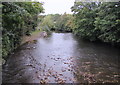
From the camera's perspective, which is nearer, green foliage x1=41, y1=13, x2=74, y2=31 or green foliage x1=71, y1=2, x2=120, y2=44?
green foliage x1=71, y1=2, x2=120, y2=44

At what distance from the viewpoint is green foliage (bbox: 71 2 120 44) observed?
907cm

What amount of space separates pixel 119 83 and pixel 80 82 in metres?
1.60

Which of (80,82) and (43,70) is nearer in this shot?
(80,82)

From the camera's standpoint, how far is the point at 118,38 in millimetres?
9289

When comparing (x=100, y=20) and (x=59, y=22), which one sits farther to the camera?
(x=59, y=22)

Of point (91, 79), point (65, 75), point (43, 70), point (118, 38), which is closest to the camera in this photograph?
point (91, 79)

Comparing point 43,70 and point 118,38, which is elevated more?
point 118,38

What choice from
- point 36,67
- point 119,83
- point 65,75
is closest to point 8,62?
point 36,67

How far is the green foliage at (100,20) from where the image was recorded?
9.07m

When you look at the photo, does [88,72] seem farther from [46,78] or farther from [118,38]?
[118,38]

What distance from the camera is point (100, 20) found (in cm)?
1047

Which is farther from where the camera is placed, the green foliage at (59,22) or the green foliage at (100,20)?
the green foliage at (59,22)

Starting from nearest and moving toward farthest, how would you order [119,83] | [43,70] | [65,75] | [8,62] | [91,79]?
[119,83], [91,79], [65,75], [43,70], [8,62]

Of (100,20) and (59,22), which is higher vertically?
(100,20)
